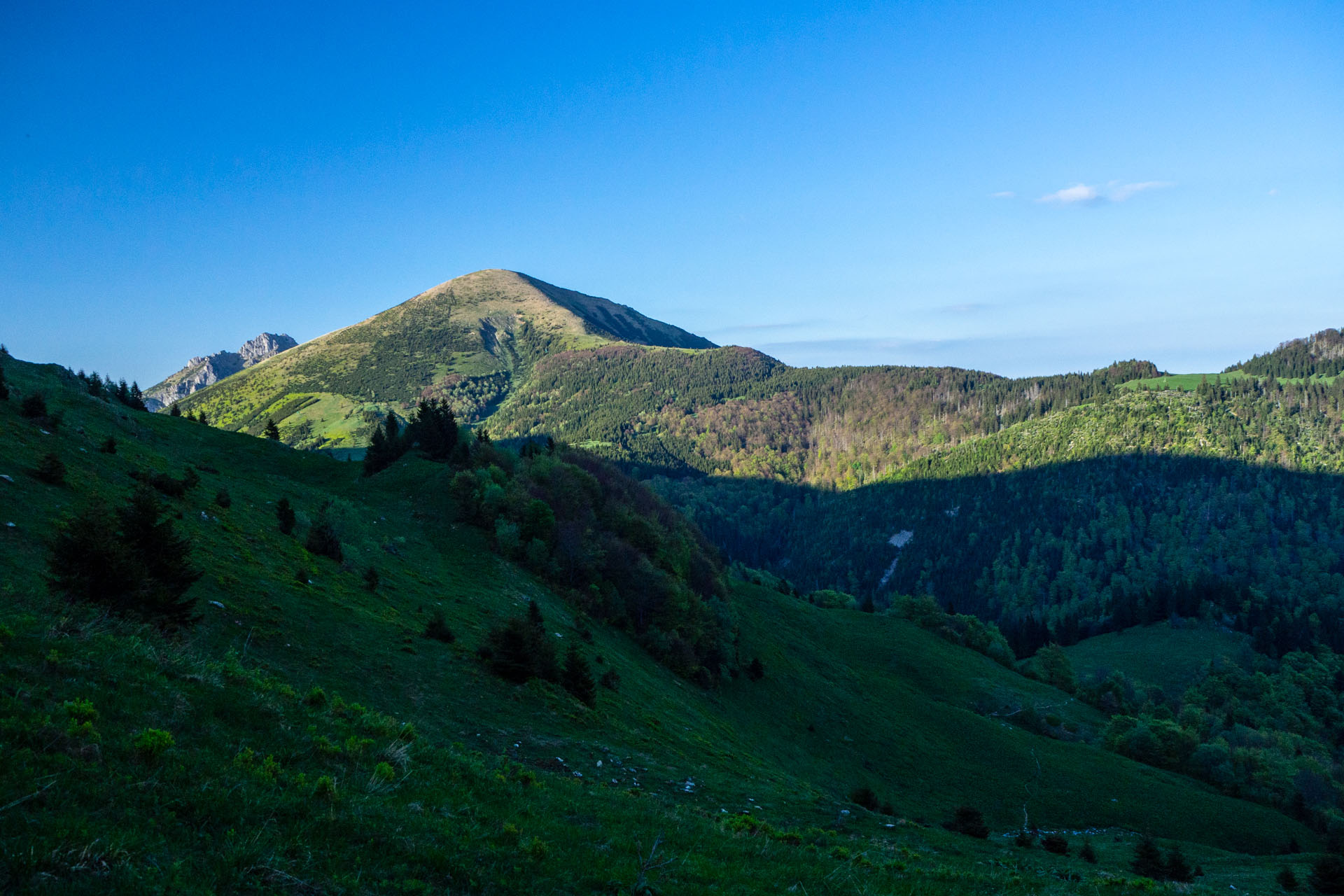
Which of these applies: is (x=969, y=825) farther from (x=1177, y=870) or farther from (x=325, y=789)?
(x=325, y=789)

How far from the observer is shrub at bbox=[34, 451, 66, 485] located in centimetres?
3128

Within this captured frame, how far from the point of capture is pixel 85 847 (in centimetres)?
818

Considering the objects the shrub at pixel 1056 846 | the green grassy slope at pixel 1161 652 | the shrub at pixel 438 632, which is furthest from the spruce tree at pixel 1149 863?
the green grassy slope at pixel 1161 652

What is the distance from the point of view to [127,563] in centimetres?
1998

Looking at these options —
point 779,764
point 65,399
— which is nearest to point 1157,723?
point 779,764

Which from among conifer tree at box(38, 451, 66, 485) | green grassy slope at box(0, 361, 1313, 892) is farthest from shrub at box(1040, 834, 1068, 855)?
conifer tree at box(38, 451, 66, 485)

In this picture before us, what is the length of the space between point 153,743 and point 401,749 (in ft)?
19.7

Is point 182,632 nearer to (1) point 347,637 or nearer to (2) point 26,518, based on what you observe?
(1) point 347,637

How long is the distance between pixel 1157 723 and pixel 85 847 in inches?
4557

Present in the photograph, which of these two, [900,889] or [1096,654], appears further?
[1096,654]

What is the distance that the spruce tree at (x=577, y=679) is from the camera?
35.4 m

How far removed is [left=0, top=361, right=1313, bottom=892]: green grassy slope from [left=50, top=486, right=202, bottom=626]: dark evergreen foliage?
53.5 inches

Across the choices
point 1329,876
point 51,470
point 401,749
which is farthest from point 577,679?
point 1329,876

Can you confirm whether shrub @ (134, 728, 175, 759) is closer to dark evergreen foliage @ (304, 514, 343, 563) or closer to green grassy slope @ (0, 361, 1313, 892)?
green grassy slope @ (0, 361, 1313, 892)
